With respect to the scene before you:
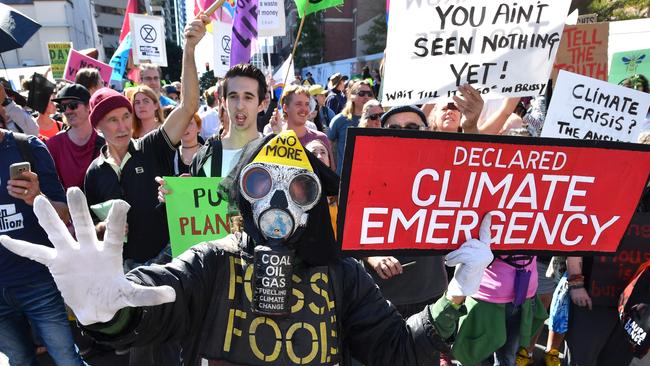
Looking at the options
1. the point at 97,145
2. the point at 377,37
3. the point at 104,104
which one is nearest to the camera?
the point at 104,104

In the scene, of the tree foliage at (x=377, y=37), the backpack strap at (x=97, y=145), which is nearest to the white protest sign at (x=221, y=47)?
the backpack strap at (x=97, y=145)

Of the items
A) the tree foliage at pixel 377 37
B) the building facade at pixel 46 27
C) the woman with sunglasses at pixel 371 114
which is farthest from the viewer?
the building facade at pixel 46 27

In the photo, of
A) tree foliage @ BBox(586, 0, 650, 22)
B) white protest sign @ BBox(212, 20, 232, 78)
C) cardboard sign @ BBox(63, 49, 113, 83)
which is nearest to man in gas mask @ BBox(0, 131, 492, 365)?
white protest sign @ BBox(212, 20, 232, 78)

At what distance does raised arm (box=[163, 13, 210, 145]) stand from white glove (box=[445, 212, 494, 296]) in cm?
185

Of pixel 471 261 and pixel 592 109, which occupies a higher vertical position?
pixel 592 109

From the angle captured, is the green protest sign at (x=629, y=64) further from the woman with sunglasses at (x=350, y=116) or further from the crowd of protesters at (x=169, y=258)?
the crowd of protesters at (x=169, y=258)

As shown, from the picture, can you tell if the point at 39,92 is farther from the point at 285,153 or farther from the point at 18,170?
the point at 285,153

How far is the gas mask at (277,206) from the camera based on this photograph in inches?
61.3

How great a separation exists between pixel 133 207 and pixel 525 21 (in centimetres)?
265

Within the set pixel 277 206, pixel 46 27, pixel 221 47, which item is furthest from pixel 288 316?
pixel 46 27

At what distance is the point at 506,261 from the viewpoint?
307 centimetres

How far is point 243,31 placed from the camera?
17.0 ft

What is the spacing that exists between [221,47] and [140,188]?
13.4 ft

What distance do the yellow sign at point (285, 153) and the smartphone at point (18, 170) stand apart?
5.47 feet
